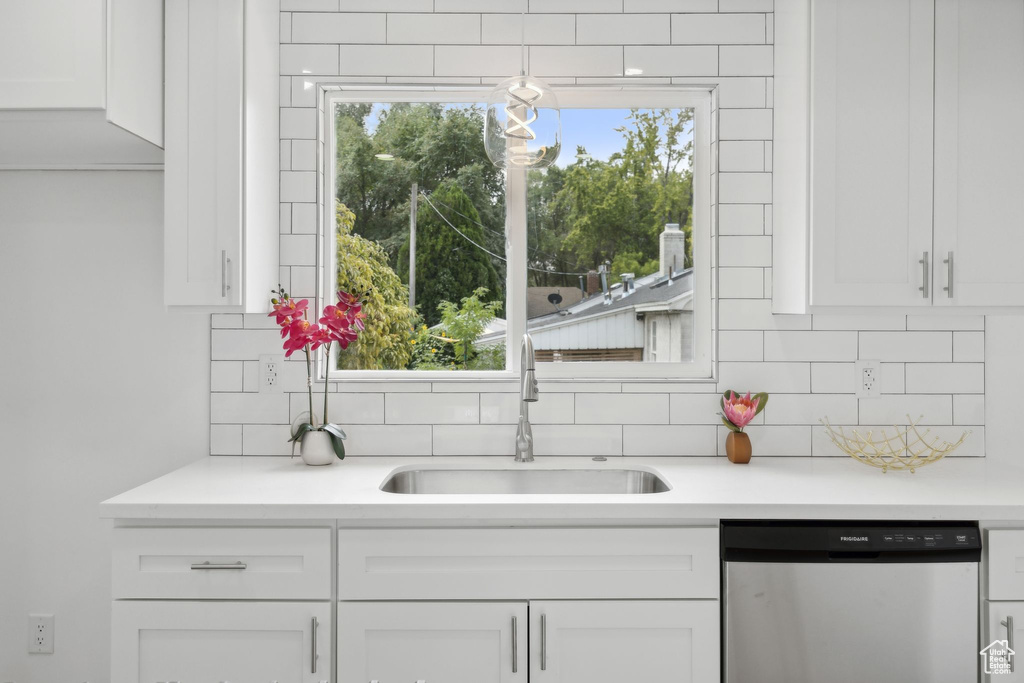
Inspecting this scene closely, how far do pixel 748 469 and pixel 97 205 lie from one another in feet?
7.19

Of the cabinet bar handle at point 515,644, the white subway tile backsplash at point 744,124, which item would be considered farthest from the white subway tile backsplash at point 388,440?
the white subway tile backsplash at point 744,124

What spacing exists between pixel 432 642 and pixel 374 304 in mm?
1114

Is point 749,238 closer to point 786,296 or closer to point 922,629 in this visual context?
point 786,296

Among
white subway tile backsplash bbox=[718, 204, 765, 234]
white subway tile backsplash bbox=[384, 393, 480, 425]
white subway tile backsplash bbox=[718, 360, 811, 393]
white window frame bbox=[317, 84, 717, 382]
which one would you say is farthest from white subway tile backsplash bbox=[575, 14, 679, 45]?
white subway tile backsplash bbox=[384, 393, 480, 425]

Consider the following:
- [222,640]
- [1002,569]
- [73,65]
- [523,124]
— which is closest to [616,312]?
[523,124]

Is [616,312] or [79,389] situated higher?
[616,312]

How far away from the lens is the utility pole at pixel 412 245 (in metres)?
2.29

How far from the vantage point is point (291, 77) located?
2162 mm

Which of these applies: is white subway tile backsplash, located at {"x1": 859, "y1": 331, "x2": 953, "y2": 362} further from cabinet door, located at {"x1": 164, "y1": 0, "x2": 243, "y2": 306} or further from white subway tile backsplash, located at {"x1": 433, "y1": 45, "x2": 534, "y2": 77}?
cabinet door, located at {"x1": 164, "y1": 0, "x2": 243, "y2": 306}

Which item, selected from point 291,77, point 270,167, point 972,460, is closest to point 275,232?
point 270,167

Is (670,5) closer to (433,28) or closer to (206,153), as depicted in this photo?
(433,28)

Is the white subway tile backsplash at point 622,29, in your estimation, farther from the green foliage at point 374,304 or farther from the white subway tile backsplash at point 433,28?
the green foliage at point 374,304

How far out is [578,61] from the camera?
7.14ft

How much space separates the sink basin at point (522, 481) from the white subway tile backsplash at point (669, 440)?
13 cm
